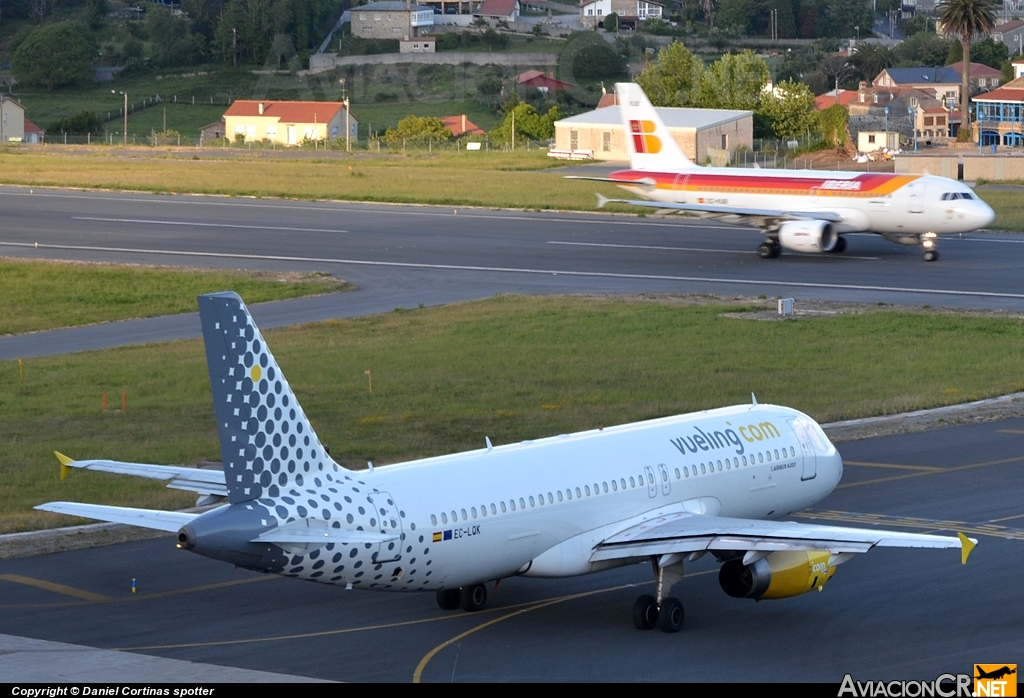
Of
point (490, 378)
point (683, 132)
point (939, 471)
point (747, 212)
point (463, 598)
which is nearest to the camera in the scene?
point (463, 598)

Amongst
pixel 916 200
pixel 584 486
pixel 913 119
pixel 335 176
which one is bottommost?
pixel 584 486

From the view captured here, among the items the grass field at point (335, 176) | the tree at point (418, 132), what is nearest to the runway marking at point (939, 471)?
the grass field at point (335, 176)

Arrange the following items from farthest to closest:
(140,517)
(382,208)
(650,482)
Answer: (382,208) < (650,482) < (140,517)

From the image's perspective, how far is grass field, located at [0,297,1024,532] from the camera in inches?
1491

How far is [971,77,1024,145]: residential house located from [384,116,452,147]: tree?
6489 cm

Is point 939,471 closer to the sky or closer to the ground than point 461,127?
closer to the ground

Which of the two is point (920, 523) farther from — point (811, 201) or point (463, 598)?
point (811, 201)

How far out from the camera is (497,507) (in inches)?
914

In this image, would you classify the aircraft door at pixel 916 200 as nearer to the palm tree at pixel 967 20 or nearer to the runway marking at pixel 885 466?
the runway marking at pixel 885 466

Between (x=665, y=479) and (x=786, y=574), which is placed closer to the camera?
(x=786, y=574)

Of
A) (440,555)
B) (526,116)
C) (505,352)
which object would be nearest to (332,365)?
(505,352)

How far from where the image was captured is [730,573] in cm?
2445

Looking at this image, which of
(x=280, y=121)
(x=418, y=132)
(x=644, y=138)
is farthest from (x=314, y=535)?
(x=280, y=121)

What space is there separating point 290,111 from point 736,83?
2289 inches
